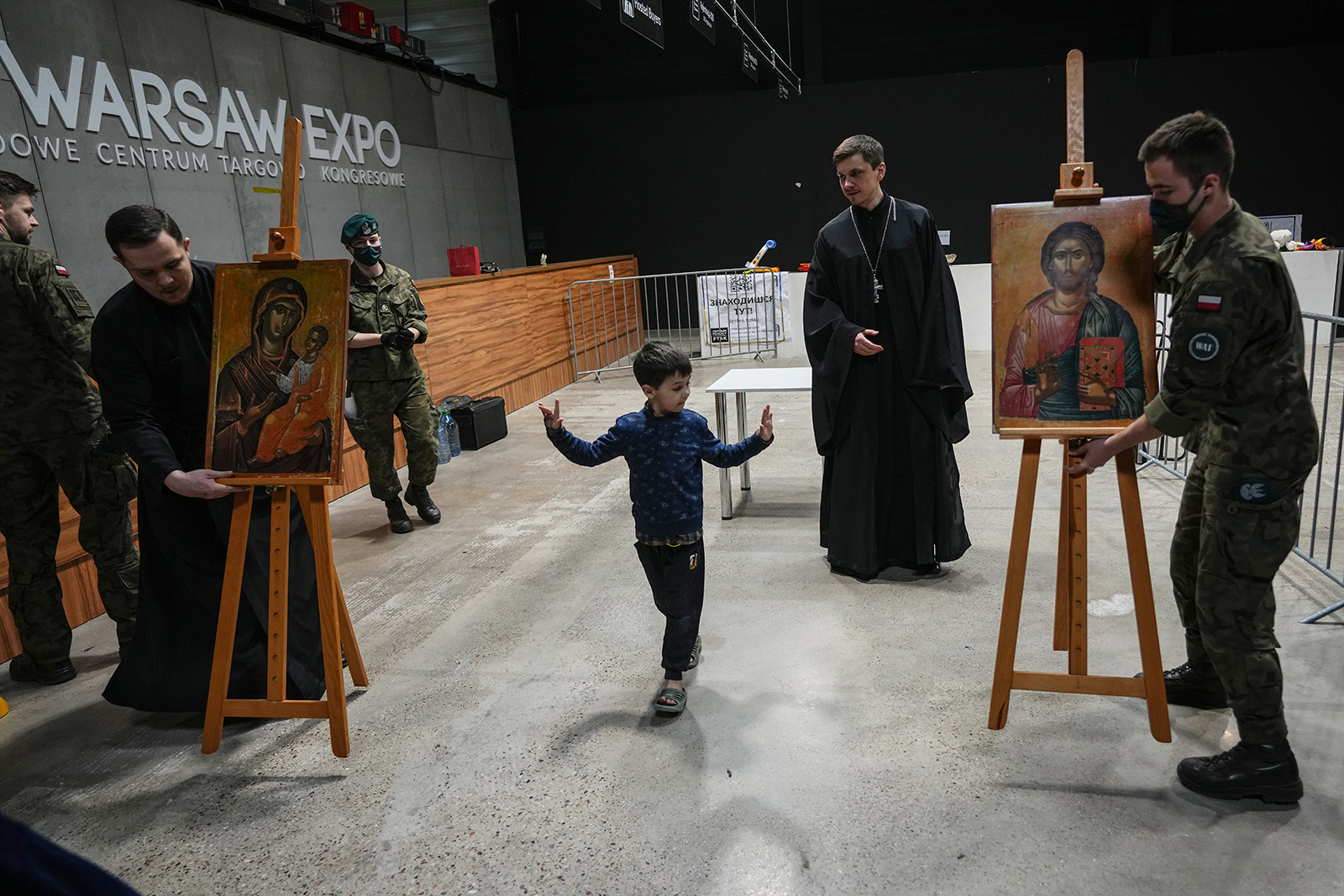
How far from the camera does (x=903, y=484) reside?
390 centimetres

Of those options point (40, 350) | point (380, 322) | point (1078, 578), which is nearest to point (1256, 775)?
point (1078, 578)

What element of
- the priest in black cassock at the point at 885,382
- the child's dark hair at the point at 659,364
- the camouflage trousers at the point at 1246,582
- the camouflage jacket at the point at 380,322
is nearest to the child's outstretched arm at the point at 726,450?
the child's dark hair at the point at 659,364

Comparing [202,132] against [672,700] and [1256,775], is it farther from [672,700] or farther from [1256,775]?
[1256,775]

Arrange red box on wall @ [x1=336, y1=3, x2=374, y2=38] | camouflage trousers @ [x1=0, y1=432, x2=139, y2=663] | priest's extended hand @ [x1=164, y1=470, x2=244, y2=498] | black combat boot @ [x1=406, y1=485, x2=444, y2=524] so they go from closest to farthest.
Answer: priest's extended hand @ [x1=164, y1=470, x2=244, y2=498], camouflage trousers @ [x1=0, y1=432, x2=139, y2=663], black combat boot @ [x1=406, y1=485, x2=444, y2=524], red box on wall @ [x1=336, y1=3, x2=374, y2=38]

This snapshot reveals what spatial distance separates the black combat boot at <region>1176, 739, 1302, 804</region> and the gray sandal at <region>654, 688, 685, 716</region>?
1488 mm

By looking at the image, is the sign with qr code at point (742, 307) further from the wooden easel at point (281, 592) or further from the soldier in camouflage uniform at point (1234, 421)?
the soldier in camouflage uniform at point (1234, 421)

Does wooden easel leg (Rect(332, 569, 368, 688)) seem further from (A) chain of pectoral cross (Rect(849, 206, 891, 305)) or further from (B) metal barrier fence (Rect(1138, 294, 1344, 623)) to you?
(B) metal barrier fence (Rect(1138, 294, 1344, 623))

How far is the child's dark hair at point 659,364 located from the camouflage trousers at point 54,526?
2.18 m

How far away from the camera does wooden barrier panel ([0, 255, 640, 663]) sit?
6633mm

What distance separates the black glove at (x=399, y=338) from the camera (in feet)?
15.3

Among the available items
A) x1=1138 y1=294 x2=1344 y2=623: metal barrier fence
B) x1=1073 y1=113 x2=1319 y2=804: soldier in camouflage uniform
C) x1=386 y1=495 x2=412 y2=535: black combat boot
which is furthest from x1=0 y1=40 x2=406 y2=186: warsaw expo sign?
x1=1138 y1=294 x2=1344 y2=623: metal barrier fence

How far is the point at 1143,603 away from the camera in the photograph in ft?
7.80

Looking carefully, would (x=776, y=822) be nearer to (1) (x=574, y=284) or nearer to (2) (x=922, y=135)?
(1) (x=574, y=284)

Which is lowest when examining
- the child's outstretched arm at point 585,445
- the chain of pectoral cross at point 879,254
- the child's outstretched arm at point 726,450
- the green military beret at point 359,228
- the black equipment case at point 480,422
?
the black equipment case at point 480,422
